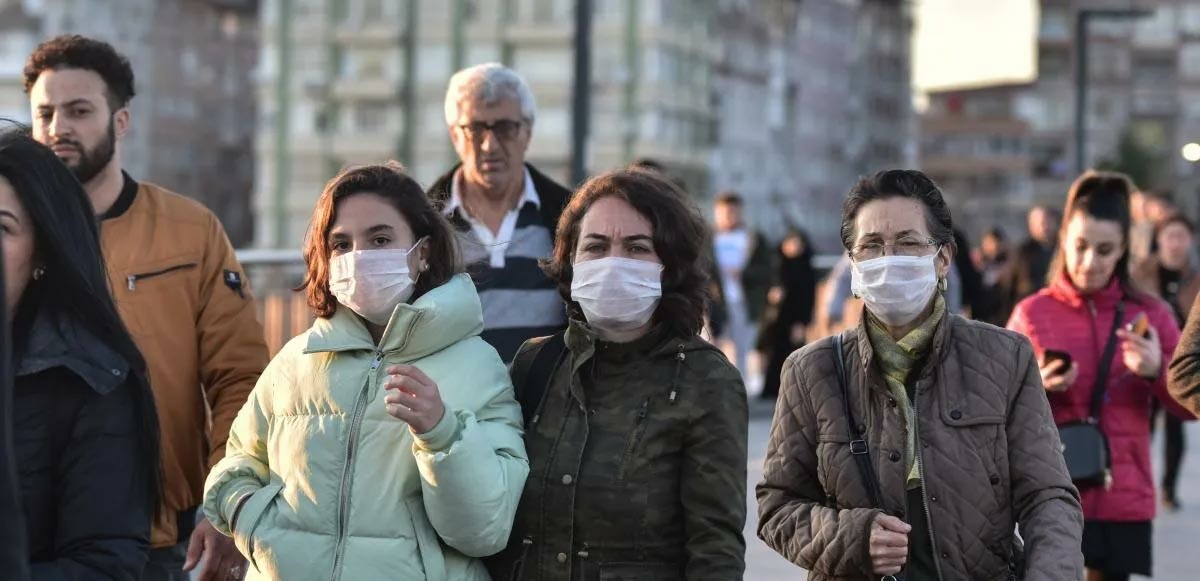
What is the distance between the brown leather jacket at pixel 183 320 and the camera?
18.4 feet

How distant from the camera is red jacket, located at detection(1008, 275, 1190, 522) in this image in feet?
21.9

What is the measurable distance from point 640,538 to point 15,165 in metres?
1.57

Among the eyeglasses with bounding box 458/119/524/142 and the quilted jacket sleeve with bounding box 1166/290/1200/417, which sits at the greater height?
the eyeglasses with bounding box 458/119/524/142

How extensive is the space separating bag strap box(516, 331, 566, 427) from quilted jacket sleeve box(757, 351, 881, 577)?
56cm

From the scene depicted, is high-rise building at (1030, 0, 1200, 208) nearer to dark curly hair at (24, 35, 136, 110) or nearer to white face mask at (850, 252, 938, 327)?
dark curly hair at (24, 35, 136, 110)

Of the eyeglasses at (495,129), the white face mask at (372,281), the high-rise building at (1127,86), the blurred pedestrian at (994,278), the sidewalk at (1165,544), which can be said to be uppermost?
the high-rise building at (1127,86)

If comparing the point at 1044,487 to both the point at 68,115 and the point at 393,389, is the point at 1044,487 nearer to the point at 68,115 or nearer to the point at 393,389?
the point at 393,389

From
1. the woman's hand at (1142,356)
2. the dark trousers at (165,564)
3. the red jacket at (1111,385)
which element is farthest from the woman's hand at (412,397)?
the woman's hand at (1142,356)

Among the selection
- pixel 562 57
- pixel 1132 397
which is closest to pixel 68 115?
pixel 1132 397

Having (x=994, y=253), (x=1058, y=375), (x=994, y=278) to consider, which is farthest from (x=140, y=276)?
(x=994, y=253)

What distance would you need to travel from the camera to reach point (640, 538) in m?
4.46

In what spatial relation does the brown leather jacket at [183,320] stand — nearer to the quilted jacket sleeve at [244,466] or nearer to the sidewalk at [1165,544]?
the quilted jacket sleeve at [244,466]

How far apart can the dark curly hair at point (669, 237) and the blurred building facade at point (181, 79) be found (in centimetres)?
8304

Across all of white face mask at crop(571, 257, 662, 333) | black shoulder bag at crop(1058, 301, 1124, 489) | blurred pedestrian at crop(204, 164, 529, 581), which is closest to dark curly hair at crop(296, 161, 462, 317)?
blurred pedestrian at crop(204, 164, 529, 581)
